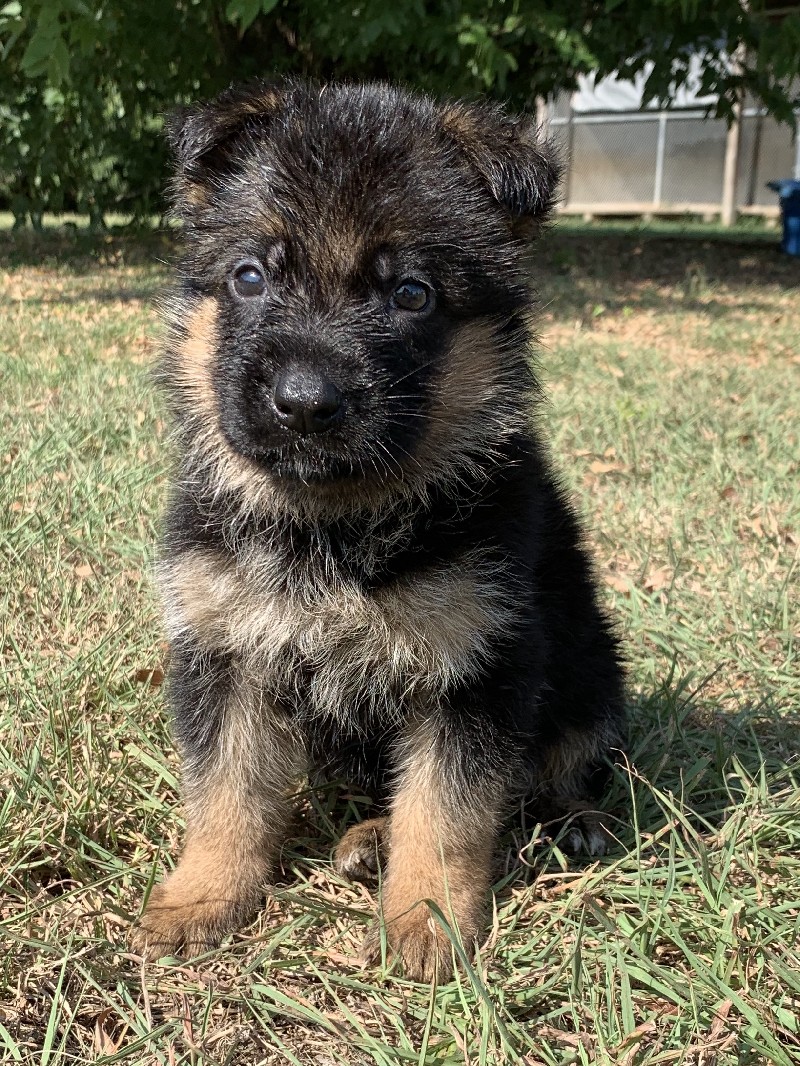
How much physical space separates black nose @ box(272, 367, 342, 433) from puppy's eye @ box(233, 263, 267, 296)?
1.20 ft

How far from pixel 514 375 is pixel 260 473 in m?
0.68

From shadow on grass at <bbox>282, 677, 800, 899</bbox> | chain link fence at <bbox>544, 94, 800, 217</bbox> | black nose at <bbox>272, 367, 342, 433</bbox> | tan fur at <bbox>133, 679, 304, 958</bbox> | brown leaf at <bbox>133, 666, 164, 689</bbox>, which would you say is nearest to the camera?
black nose at <bbox>272, 367, 342, 433</bbox>

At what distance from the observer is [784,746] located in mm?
3139

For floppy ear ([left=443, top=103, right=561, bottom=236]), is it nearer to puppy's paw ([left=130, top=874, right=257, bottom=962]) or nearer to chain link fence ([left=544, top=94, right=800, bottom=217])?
puppy's paw ([left=130, top=874, right=257, bottom=962])

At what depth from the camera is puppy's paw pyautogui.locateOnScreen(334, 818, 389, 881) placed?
2521mm

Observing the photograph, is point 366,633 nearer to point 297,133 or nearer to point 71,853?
point 71,853

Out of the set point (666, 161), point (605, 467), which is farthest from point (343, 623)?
point (666, 161)

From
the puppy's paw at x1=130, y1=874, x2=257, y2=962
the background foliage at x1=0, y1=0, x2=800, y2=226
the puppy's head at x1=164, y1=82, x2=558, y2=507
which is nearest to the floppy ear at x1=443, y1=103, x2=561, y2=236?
the puppy's head at x1=164, y1=82, x2=558, y2=507

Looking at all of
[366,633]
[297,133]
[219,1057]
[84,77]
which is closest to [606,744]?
[366,633]

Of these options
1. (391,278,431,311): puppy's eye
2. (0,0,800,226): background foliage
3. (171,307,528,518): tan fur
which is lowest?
(171,307,528,518): tan fur

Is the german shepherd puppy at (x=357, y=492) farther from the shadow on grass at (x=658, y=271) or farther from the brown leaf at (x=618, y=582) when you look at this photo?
the shadow on grass at (x=658, y=271)

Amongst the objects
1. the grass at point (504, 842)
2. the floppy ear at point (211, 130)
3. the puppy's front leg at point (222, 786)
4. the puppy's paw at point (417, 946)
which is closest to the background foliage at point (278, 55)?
the grass at point (504, 842)

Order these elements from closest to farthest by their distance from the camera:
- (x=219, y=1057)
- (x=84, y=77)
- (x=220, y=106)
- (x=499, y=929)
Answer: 1. (x=219, y=1057)
2. (x=499, y=929)
3. (x=220, y=106)
4. (x=84, y=77)

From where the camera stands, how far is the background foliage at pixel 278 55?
28.9 ft
